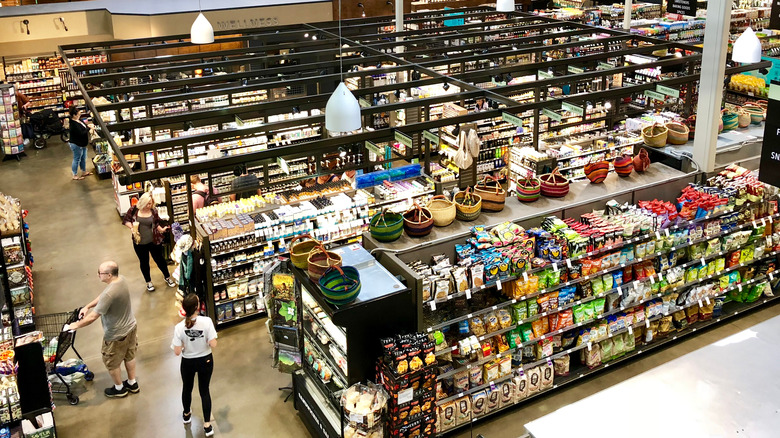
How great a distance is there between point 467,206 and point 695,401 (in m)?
4.01

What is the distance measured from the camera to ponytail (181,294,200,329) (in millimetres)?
6848

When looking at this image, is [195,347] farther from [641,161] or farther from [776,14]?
[776,14]

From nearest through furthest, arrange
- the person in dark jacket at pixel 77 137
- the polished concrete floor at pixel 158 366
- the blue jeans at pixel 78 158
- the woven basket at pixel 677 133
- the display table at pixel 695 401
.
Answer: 1. the display table at pixel 695 401
2. the polished concrete floor at pixel 158 366
3. the woven basket at pixel 677 133
4. the person in dark jacket at pixel 77 137
5. the blue jeans at pixel 78 158

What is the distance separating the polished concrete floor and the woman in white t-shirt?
38 centimetres

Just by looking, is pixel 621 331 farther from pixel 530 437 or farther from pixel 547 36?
pixel 547 36

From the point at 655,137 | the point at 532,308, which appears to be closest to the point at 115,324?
the point at 532,308

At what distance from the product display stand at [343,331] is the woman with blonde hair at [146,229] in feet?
12.3

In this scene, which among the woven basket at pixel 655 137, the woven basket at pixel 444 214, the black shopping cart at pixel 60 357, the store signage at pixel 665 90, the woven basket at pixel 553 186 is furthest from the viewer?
the store signage at pixel 665 90

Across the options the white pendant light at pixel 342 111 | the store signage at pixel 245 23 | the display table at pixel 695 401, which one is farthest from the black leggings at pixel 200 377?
the store signage at pixel 245 23

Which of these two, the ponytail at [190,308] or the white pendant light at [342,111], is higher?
the white pendant light at [342,111]

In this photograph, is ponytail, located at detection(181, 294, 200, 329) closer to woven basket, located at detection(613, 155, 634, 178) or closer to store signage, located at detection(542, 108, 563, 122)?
woven basket, located at detection(613, 155, 634, 178)

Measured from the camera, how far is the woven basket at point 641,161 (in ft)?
28.5

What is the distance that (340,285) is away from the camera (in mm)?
6230

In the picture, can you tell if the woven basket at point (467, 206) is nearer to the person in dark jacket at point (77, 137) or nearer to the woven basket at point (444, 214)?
the woven basket at point (444, 214)
